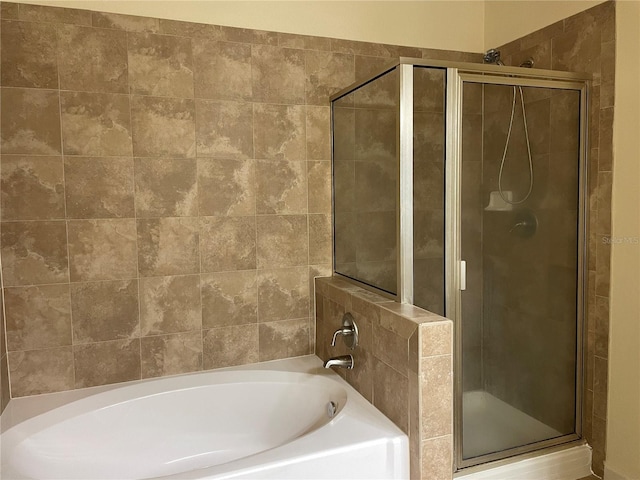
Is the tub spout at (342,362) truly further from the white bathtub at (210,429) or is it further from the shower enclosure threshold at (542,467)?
the shower enclosure threshold at (542,467)

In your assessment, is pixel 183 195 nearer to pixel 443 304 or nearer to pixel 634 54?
pixel 443 304

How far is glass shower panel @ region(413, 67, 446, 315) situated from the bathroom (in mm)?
717

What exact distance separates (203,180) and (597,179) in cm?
182

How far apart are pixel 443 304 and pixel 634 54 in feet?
4.20

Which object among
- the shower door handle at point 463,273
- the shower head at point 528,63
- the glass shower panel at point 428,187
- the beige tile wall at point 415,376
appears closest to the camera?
the beige tile wall at point 415,376

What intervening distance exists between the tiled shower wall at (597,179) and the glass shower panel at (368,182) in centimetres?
96

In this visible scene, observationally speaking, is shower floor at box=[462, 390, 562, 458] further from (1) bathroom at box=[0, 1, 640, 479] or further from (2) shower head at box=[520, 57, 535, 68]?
(2) shower head at box=[520, 57, 535, 68]

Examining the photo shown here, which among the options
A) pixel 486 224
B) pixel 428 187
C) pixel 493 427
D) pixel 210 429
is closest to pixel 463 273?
pixel 486 224

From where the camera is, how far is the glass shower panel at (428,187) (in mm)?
1882

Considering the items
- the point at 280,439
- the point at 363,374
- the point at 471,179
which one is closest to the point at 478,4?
the point at 471,179

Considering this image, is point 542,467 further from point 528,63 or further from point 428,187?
point 528,63

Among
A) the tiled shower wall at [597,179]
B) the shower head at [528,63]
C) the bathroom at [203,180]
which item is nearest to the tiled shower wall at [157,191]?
the bathroom at [203,180]

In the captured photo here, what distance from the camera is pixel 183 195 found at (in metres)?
2.27

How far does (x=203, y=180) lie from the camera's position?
2.30 metres
